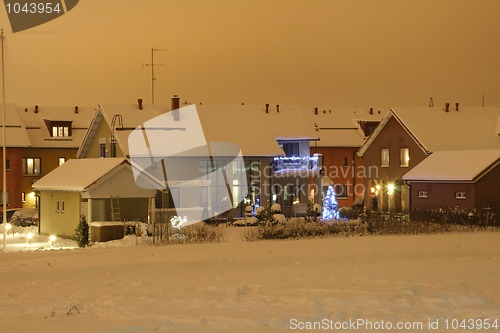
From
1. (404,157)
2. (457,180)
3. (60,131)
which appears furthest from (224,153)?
(60,131)

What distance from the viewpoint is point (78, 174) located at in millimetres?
38906

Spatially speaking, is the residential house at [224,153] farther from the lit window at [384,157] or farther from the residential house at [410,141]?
the lit window at [384,157]

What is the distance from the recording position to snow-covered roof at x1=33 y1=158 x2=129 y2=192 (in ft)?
120

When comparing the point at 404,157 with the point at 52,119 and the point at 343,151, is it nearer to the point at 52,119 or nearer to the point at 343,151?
the point at 343,151

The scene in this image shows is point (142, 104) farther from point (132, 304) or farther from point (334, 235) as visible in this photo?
point (132, 304)

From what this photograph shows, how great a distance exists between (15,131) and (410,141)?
28610 mm

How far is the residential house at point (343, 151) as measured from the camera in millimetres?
63406

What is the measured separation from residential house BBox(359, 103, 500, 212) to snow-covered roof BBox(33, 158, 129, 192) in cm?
1832

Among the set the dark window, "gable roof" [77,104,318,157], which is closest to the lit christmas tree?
"gable roof" [77,104,318,157]

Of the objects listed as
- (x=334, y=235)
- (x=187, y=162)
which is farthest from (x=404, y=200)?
(x=334, y=235)

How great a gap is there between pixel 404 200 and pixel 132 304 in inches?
1450

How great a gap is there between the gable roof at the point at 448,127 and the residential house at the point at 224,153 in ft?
19.6

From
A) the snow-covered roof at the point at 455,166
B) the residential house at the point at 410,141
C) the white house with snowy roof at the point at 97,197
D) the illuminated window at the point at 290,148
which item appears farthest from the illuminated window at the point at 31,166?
the snow-covered roof at the point at 455,166

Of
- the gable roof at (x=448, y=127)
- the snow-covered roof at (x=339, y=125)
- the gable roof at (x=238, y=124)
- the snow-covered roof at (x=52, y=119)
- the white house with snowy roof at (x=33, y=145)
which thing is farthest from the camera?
the snow-covered roof at (x=339, y=125)
